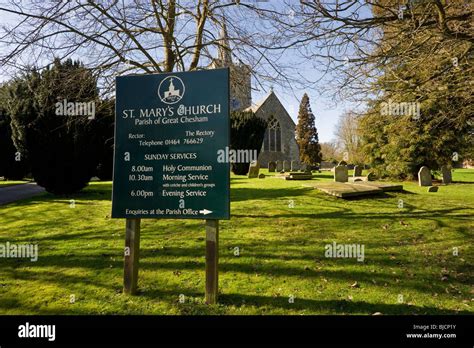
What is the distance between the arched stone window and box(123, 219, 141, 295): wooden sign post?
46.0 m

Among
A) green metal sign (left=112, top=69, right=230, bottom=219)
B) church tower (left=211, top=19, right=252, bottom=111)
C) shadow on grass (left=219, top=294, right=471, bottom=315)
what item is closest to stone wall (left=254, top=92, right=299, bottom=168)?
church tower (left=211, top=19, right=252, bottom=111)

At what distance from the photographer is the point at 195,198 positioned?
3859 millimetres

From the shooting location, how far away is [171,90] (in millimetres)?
4027

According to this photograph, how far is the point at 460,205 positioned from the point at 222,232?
7654 mm

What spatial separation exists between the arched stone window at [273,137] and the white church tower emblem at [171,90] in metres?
45.9

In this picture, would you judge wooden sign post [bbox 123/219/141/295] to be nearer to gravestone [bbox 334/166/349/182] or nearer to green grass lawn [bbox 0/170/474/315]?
green grass lawn [bbox 0/170/474/315]

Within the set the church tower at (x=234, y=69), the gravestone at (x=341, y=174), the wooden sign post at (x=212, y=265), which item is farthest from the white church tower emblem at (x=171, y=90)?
the gravestone at (x=341, y=174)

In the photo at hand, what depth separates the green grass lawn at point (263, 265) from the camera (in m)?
3.82

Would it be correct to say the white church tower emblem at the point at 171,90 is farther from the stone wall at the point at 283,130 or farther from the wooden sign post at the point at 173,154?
the stone wall at the point at 283,130

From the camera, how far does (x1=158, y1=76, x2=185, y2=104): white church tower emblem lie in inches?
157

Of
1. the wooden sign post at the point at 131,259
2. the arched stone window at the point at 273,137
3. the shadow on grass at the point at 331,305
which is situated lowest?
the shadow on grass at the point at 331,305

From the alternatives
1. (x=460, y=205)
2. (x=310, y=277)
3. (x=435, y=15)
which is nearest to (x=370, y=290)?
(x=310, y=277)

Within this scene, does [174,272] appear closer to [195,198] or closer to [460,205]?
[195,198]
